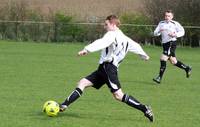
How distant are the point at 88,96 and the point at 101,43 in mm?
3594

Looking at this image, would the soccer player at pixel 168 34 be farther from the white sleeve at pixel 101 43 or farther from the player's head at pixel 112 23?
the white sleeve at pixel 101 43

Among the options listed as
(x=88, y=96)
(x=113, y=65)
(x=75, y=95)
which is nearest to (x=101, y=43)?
(x=113, y=65)

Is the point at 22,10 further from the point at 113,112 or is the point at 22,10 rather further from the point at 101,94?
the point at 113,112

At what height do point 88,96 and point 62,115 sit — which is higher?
point 62,115

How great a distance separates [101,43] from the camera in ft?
28.2

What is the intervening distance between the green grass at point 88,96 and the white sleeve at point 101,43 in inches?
49.9

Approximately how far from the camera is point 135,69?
63.4 feet

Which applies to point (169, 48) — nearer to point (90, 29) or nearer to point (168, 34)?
point (168, 34)

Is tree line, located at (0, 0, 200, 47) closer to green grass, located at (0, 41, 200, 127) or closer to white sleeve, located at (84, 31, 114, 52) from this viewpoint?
green grass, located at (0, 41, 200, 127)

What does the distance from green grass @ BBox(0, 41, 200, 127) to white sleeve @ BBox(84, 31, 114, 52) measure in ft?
4.16

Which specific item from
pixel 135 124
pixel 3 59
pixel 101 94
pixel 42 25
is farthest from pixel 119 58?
pixel 42 25

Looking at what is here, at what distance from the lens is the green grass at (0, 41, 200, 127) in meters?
9.17

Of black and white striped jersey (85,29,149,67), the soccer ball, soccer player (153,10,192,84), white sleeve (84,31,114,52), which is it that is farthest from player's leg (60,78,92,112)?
soccer player (153,10,192,84)

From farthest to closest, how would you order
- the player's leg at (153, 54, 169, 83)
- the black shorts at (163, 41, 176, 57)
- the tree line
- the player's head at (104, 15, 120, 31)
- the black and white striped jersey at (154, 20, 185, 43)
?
the tree line
the black shorts at (163, 41, 176, 57)
the black and white striped jersey at (154, 20, 185, 43)
the player's leg at (153, 54, 169, 83)
the player's head at (104, 15, 120, 31)
